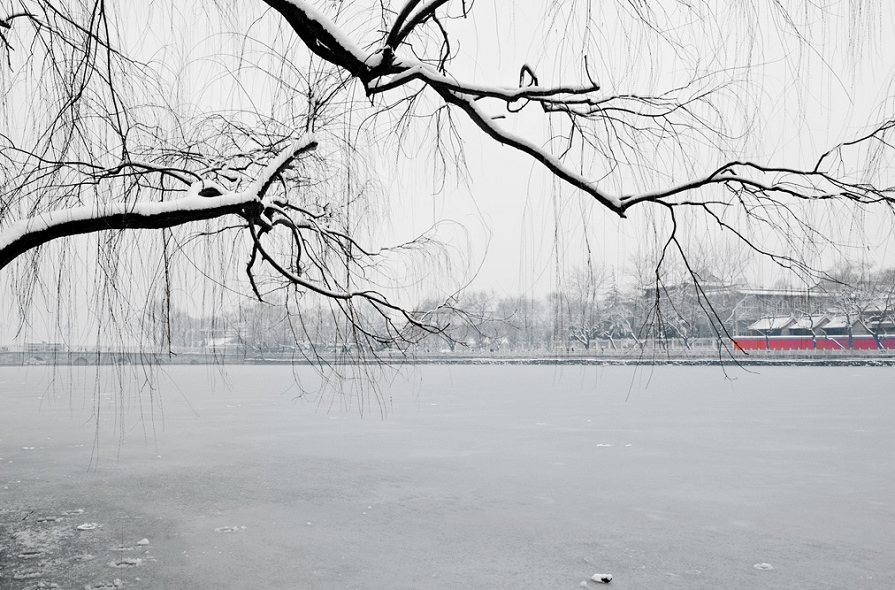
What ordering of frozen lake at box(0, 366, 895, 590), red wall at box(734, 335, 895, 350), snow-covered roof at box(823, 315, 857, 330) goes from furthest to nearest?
red wall at box(734, 335, 895, 350)
snow-covered roof at box(823, 315, 857, 330)
frozen lake at box(0, 366, 895, 590)

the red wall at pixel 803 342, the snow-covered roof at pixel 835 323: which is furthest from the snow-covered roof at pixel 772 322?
the snow-covered roof at pixel 835 323

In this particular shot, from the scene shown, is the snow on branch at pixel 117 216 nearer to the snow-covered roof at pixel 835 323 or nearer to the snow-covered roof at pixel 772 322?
the snow-covered roof at pixel 772 322

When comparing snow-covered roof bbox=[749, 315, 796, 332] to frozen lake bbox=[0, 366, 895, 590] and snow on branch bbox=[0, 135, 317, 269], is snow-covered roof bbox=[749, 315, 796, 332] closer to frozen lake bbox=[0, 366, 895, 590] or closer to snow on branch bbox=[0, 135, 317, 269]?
frozen lake bbox=[0, 366, 895, 590]

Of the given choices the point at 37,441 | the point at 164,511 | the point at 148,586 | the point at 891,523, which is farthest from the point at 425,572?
the point at 37,441

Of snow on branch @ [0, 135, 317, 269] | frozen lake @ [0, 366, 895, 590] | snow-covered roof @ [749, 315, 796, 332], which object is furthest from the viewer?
frozen lake @ [0, 366, 895, 590]

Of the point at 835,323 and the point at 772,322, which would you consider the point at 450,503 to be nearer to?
the point at 772,322

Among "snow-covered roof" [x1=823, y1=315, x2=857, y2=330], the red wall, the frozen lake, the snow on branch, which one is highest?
"snow-covered roof" [x1=823, y1=315, x2=857, y2=330]

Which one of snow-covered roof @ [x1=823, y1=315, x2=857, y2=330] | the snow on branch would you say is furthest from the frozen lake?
snow-covered roof @ [x1=823, y1=315, x2=857, y2=330]

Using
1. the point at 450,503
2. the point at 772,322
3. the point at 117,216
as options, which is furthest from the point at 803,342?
the point at 117,216

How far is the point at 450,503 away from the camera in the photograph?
17.1 ft

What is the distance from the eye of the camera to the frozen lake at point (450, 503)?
365 cm

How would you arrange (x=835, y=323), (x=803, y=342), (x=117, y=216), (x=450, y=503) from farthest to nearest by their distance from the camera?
(x=803, y=342) → (x=835, y=323) → (x=450, y=503) → (x=117, y=216)

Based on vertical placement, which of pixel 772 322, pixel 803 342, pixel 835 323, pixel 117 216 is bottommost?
pixel 803 342

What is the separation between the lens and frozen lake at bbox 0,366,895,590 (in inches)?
144
